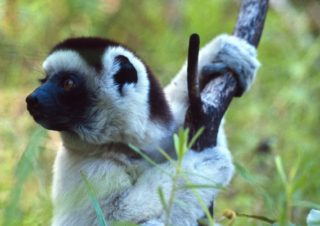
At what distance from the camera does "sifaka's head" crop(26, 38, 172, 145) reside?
9.80 ft

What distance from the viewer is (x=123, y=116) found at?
300 cm

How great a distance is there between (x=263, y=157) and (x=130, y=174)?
219 cm

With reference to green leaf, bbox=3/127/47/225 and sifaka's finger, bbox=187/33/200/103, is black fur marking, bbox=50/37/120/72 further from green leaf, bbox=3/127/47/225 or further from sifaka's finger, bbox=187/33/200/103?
green leaf, bbox=3/127/47/225

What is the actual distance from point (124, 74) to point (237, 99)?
152 inches

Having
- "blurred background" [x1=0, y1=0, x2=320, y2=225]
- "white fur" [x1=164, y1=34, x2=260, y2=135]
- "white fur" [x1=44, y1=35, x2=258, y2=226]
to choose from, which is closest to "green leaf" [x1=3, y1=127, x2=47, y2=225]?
"white fur" [x1=44, y1=35, x2=258, y2=226]

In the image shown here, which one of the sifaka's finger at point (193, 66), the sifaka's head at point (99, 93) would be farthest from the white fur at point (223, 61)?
the sifaka's finger at point (193, 66)

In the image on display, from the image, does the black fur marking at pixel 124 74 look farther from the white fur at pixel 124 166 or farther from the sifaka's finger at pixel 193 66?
the sifaka's finger at pixel 193 66

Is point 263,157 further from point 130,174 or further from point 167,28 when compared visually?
point 167,28

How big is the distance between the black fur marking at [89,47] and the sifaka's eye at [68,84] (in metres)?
0.13

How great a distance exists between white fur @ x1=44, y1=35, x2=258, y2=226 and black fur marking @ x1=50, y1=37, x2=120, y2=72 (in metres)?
0.03

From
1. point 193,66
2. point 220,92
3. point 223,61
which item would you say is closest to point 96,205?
point 193,66

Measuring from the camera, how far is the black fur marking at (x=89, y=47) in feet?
9.95

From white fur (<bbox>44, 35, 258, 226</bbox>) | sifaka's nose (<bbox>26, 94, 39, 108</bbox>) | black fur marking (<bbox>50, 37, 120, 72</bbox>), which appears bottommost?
white fur (<bbox>44, 35, 258, 226</bbox>)

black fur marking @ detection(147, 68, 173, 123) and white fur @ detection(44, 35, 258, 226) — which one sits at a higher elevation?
black fur marking @ detection(147, 68, 173, 123)
